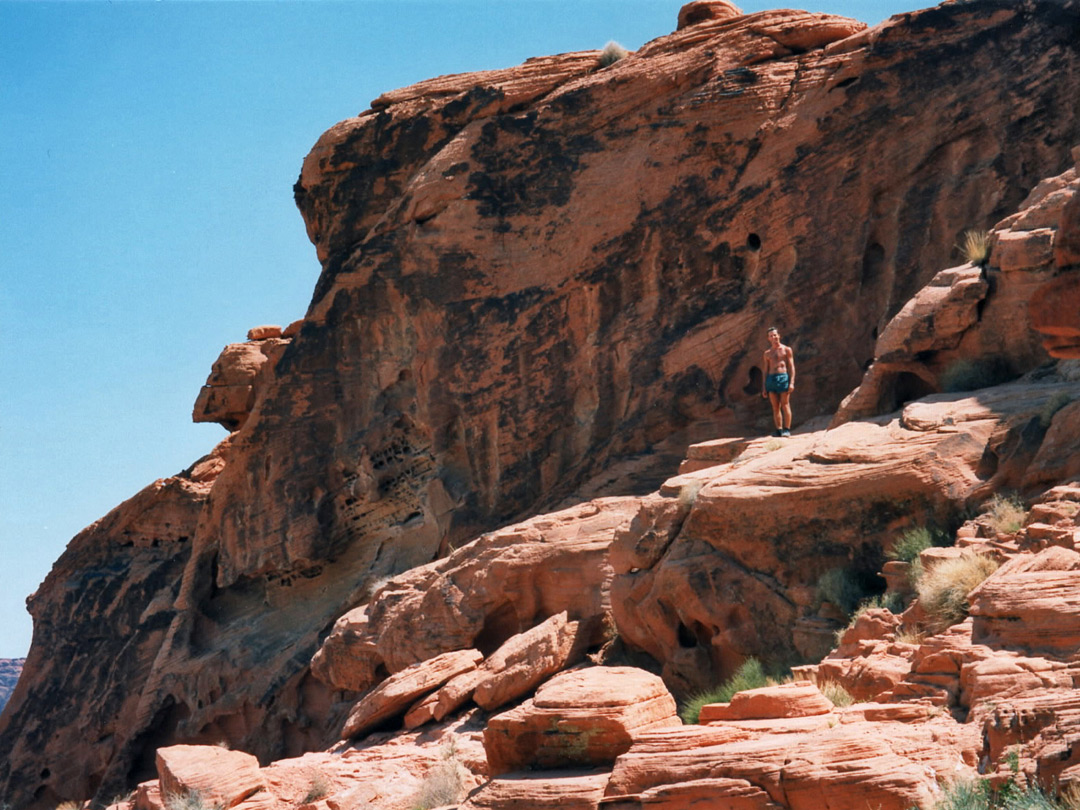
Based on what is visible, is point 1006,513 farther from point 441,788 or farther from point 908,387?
point 441,788

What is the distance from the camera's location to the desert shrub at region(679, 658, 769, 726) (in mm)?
10977

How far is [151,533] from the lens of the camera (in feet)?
100

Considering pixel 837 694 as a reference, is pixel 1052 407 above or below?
above

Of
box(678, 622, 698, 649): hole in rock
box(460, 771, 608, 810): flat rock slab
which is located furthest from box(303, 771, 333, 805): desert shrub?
box(460, 771, 608, 810): flat rock slab

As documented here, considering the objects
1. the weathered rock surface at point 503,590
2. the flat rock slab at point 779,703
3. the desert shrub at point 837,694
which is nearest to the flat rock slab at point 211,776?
the weathered rock surface at point 503,590

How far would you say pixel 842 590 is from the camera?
1157 cm

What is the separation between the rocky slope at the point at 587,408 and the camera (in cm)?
1216

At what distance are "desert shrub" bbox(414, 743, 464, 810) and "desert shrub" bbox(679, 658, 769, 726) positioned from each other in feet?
7.38

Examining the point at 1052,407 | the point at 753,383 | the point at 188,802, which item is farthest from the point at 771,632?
the point at 753,383

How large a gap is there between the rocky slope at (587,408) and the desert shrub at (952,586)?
5.03 feet

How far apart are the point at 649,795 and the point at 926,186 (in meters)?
12.5

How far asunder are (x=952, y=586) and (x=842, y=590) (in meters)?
1.98

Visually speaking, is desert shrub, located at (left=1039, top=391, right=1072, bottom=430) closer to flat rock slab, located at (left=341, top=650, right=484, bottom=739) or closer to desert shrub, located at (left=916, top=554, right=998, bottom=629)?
desert shrub, located at (left=916, top=554, right=998, bottom=629)

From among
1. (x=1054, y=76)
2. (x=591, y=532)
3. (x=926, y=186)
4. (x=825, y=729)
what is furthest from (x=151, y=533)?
(x=825, y=729)
